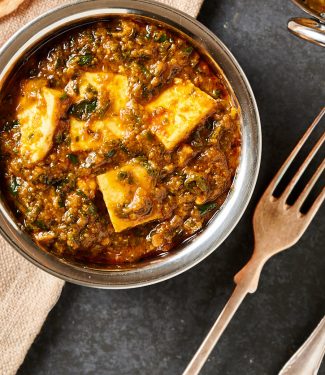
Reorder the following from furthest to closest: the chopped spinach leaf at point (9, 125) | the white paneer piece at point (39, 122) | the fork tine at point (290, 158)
Answer: the fork tine at point (290, 158) < the chopped spinach leaf at point (9, 125) < the white paneer piece at point (39, 122)

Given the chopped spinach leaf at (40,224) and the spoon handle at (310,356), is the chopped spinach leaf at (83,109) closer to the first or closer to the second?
the chopped spinach leaf at (40,224)

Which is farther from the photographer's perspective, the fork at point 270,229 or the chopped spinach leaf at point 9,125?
the fork at point 270,229

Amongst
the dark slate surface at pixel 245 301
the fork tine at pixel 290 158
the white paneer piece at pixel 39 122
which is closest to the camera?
the white paneer piece at pixel 39 122

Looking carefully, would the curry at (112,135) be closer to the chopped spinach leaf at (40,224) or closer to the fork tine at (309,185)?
the chopped spinach leaf at (40,224)

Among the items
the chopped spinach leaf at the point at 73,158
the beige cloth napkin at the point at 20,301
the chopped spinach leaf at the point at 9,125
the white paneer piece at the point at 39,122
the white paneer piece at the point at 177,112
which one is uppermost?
the white paneer piece at the point at 177,112

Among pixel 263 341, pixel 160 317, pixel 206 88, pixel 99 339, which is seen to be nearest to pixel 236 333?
pixel 263 341

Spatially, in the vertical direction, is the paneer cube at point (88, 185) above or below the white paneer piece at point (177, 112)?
below

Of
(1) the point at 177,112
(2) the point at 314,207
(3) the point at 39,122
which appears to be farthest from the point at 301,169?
(3) the point at 39,122

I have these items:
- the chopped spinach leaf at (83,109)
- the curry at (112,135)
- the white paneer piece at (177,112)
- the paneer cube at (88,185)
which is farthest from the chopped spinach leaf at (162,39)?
the paneer cube at (88,185)

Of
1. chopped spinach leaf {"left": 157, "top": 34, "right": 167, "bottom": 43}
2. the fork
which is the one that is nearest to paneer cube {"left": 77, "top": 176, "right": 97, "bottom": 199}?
chopped spinach leaf {"left": 157, "top": 34, "right": 167, "bottom": 43}
